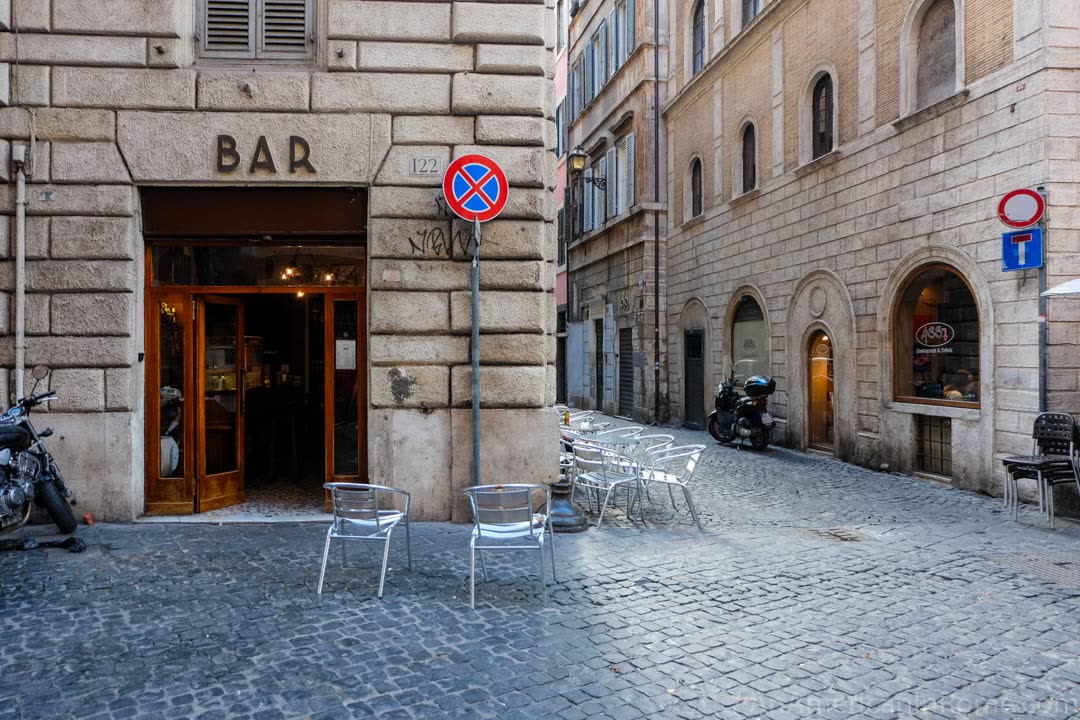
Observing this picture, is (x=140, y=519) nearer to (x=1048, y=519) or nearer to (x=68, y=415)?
(x=68, y=415)

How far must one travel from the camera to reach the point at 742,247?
15016mm

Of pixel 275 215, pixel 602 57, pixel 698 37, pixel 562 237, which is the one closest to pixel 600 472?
pixel 275 215

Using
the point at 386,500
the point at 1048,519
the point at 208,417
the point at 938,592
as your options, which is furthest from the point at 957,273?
the point at 208,417

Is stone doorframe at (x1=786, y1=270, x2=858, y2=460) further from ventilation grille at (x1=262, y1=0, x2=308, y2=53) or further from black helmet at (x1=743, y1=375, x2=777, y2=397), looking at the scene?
ventilation grille at (x1=262, y1=0, x2=308, y2=53)

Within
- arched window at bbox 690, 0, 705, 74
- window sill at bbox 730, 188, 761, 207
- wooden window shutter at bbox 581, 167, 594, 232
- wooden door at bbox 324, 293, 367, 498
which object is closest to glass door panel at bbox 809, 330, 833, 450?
window sill at bbox 730, 188, 761, 207

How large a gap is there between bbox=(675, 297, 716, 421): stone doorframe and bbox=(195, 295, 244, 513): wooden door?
35.8 feet

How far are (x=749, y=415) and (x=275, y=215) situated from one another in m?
9.08

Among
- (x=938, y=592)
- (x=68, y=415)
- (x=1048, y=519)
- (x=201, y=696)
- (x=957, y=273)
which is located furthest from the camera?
(x=957, y=273)

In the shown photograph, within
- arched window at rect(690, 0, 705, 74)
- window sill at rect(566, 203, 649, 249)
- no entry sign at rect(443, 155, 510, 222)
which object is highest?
arched window at rect(690, 0, 705, 74)

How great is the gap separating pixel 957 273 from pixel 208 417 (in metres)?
8.72

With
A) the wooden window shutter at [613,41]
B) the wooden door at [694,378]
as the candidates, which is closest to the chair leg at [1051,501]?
the wooden door at [694,378]

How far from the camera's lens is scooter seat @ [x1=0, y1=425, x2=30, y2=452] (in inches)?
229

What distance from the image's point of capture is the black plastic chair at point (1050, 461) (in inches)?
284

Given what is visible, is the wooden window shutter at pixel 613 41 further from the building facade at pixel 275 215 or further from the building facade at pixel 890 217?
the building facade at pixel 275 215
